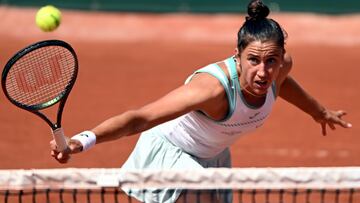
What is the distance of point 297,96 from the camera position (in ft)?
17.3

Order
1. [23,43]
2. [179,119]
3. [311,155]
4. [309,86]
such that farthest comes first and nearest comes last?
[23,43] → [309,86] → [311,155] → [179,119]

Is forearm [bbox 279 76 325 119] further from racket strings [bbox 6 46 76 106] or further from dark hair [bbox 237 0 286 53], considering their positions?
racket strings [bbox 6 46 76 106]

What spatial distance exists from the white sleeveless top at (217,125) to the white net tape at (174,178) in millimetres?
361

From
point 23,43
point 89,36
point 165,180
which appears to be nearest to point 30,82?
point 165,180

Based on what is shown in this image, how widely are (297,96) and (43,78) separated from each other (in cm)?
169

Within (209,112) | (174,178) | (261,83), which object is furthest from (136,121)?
(261,83)

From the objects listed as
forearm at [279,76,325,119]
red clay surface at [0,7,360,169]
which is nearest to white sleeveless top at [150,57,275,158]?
forearm at [279,76,325,119]

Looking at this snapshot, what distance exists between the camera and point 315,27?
17.2m

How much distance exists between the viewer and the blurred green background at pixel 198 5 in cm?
1808

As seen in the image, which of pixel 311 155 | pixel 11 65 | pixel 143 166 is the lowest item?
pixel 311 155

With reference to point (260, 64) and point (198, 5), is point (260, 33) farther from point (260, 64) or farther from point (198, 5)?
point (198, 5)

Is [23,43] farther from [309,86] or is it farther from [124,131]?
[124,131]

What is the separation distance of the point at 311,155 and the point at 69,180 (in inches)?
206

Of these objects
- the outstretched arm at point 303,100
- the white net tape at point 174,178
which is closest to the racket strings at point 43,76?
the white net tape at point 174,178
